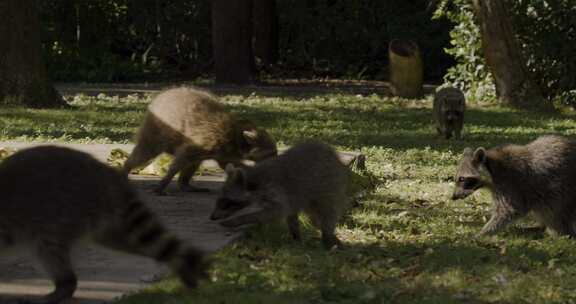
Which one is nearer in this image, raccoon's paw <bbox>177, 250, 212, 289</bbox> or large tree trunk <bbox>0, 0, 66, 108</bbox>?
raccoon's paw <bbox>177, 250, 212, 289</bbox>

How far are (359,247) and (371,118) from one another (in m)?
8.72

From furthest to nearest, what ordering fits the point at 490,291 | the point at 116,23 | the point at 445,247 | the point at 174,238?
1. the point at 116,23
2. the point at 445,247
3. the point at 490,291
4. the point at 174,238

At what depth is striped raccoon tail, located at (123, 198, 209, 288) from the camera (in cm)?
576

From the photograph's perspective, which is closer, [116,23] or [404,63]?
[404,63]

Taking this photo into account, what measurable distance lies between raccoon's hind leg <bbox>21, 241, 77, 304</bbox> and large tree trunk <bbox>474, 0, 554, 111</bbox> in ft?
43.8

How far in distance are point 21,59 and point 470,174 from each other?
940cm

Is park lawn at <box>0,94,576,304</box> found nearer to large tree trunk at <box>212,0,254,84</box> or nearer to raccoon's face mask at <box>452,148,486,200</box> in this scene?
raccoon's face mask at <box>452,148,486,200</box>

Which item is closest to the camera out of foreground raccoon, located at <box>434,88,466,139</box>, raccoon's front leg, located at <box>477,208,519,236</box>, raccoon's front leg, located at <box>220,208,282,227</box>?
raccoon's front leg, located at <box>220,208,282,227</box>

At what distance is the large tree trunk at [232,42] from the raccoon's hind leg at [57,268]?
16604 millimetres

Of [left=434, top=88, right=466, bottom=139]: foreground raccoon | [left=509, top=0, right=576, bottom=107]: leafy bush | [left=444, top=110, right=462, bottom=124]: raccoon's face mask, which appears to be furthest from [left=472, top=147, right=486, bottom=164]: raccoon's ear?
[left=509, top=0, right=576, bottom=107]: leafy bush

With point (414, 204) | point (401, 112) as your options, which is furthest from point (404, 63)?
point (414, 204)

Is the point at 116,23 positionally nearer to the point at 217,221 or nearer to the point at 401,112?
the point at 401,112

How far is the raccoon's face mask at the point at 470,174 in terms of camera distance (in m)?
8.31

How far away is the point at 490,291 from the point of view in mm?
6223
